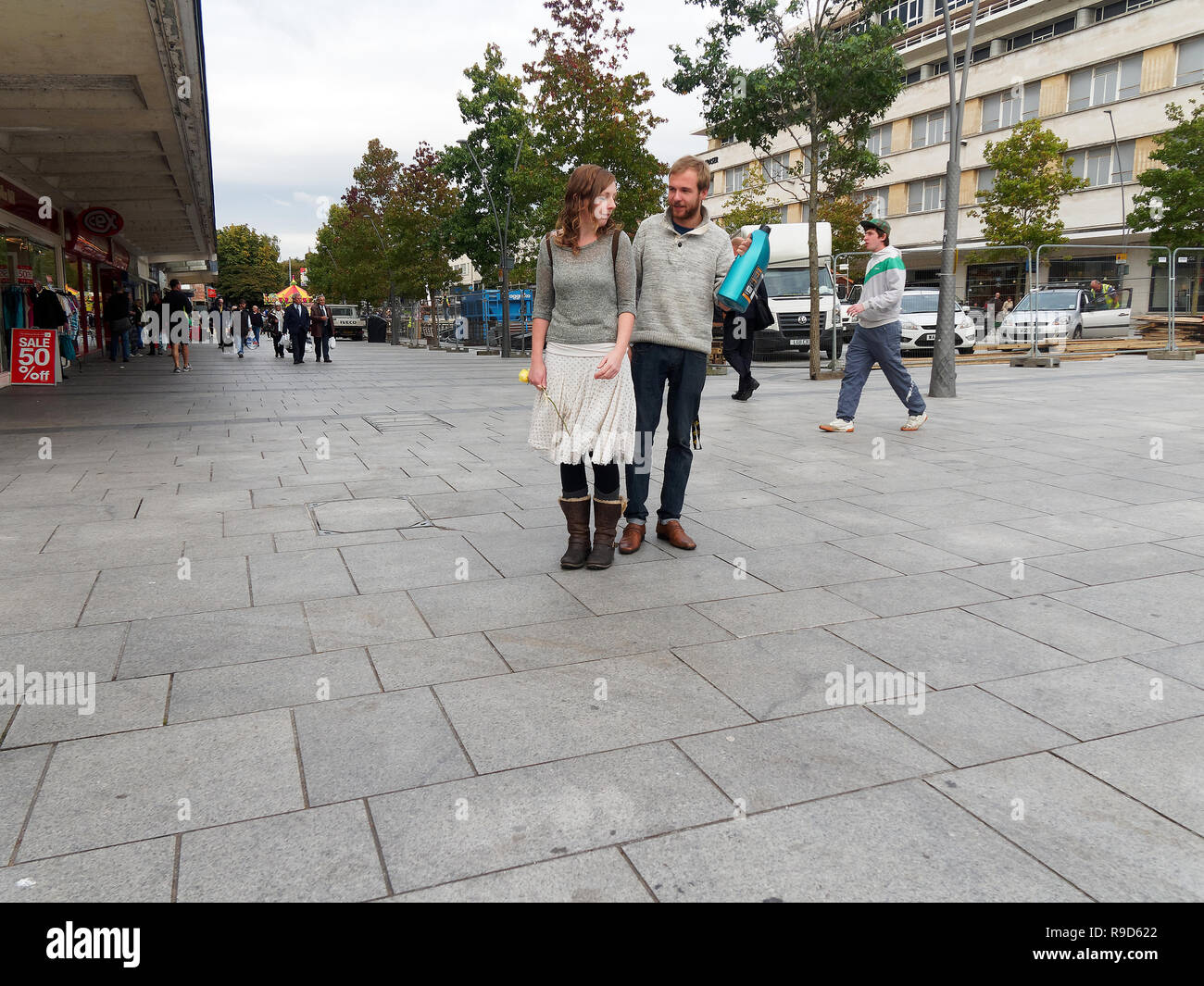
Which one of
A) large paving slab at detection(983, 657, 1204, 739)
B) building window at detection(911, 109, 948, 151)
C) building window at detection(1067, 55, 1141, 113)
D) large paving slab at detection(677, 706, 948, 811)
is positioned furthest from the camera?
building window at detection(911, 109, 948, 151)

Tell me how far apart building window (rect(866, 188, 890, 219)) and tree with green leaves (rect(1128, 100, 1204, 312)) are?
2056cm

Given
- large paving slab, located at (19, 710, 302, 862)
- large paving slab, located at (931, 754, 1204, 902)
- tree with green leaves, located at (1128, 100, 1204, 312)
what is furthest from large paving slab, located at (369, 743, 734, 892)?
tree with green leaves, located at (1128, 100, 1204, 312)

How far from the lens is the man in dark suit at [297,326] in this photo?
2486cm

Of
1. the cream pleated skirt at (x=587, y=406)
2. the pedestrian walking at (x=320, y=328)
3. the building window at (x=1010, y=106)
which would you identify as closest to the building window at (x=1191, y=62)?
the building window at (x=1010, y=106)

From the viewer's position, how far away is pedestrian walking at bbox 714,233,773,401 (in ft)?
31.3

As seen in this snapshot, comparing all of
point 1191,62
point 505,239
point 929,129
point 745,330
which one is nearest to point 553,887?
point 745,330

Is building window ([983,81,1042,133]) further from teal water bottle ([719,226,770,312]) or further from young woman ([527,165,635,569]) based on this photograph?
young woman ([527,165,635,569])

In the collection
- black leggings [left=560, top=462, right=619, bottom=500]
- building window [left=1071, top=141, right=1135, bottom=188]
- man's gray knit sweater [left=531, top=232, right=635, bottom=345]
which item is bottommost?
black leggings [left=560, top=462, right=619, bottom=500]

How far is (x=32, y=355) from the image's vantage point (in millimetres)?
14734

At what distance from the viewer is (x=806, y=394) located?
13773 millimetres

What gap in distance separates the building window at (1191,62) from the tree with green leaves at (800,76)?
93.0 ft

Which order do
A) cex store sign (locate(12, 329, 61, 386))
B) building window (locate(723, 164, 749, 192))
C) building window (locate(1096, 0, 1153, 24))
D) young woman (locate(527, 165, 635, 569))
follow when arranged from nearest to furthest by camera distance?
young woman (locate(527, 165, 635, 569))
cex store sign (locate(12, 329, 61, 386))
building window (locate(1096, 0, 1153, 24))
building window (locate(723, 164, 749, 192))

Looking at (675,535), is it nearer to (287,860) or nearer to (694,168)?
(694,168)
